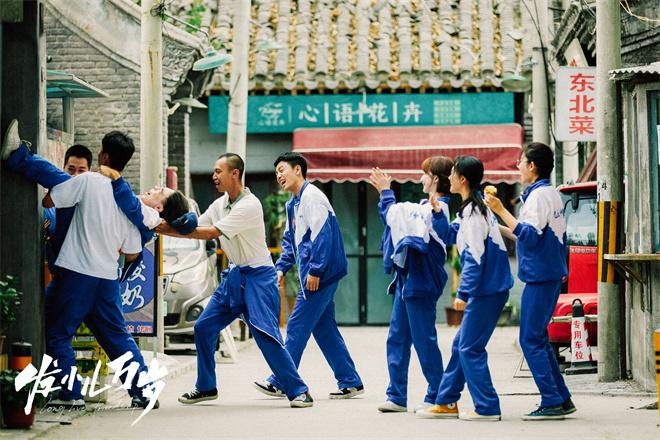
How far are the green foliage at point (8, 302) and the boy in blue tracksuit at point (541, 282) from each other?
3.65m

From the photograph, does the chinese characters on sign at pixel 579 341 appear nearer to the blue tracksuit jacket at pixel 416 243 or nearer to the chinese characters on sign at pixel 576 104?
the chinese characters on sign at pixel 576 104

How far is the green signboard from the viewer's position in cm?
2653

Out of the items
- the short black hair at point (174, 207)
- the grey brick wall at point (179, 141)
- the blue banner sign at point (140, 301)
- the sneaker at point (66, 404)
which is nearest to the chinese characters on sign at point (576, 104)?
the blue banner sign at point (140, 301)

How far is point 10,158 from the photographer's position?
10.8 m

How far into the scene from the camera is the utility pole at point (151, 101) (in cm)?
1669

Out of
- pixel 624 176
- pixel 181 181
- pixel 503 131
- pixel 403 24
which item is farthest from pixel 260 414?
pixel 403 24

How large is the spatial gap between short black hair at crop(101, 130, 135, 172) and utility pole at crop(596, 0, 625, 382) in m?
5.07

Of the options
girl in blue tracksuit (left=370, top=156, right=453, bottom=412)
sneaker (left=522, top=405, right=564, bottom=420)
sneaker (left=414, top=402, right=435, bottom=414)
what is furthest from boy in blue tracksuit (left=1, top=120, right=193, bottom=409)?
sneaker (left=522, top=405, right=564, bottom=420)

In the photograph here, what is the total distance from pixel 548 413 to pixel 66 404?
384 cm

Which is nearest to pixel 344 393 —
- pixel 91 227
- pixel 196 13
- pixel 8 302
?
pixel 91 227

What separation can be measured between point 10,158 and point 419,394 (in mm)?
4847

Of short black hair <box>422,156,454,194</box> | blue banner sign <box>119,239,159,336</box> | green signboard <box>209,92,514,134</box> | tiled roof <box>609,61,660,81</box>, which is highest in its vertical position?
green signboard <box>209,92,514,134</box>

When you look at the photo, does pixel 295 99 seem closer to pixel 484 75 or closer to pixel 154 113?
pixel 484 75

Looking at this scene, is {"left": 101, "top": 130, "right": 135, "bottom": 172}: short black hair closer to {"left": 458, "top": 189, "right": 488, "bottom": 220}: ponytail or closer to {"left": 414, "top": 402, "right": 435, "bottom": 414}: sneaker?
{"left": 458, "top": 189, "right": 488, "bottom": 220}: ponytail
